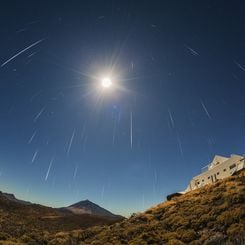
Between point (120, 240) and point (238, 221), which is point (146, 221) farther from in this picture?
point (238, 221)

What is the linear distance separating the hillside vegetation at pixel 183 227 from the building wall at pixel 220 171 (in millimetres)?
19074

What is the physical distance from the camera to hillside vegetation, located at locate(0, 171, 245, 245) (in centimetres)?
1758

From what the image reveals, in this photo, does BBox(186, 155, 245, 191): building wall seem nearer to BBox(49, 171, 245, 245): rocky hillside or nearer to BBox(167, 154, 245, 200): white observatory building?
BBox(167, 154, 245, 200): white observatory building

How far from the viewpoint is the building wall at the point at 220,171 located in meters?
45.6

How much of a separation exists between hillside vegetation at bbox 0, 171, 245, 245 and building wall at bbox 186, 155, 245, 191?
1907 cm

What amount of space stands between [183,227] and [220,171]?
3147cm

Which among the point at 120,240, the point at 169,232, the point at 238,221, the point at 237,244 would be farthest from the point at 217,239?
the point at 120,240

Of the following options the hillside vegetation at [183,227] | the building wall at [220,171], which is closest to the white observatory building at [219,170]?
the building wall at [220,171]

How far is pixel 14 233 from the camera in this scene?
25.7 meters

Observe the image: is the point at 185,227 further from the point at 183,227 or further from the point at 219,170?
the point at 219,170

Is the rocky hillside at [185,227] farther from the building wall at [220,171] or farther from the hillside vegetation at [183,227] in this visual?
the building wall at [220,171]

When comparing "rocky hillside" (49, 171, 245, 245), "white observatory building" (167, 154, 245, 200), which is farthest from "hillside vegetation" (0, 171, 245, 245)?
"white observatory building" (167, 154, 245, 200)

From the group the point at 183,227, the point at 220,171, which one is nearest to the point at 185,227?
the point at 183,227

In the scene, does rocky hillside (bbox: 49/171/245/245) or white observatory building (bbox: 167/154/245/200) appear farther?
white observatory building (bbox: 167/154/245/200)
